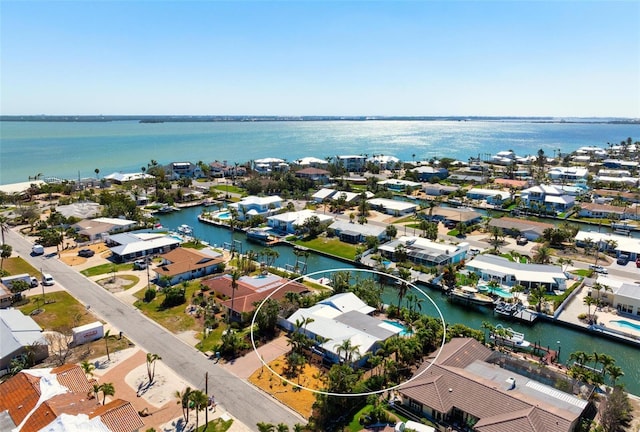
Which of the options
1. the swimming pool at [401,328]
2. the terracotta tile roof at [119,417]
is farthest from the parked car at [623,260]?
the terracotta tile roof at [119,417]

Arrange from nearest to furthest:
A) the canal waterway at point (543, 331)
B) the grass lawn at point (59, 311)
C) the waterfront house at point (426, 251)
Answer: the canal waterway at point (543, 331) < the grass lawn at point (59, 311) < the waterfront house at point (426, 251)

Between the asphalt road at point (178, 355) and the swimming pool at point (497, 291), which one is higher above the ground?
the asphalt road at point (178, 355)

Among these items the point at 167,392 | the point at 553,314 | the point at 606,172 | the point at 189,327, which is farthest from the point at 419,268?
the point at 606,172

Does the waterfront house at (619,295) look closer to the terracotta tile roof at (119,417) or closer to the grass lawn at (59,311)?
the terracotta tile roof at (119,417)

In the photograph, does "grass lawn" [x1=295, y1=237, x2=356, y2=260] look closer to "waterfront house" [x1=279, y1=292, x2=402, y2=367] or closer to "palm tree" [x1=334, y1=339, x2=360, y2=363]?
"waterfront house" [x1=279, y1=292, x2=402, y2=367]

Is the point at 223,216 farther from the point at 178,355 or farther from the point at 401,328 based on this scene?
the point at 401,328

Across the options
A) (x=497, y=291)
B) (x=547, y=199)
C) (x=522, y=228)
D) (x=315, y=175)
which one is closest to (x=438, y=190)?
(x=547, y=199)
